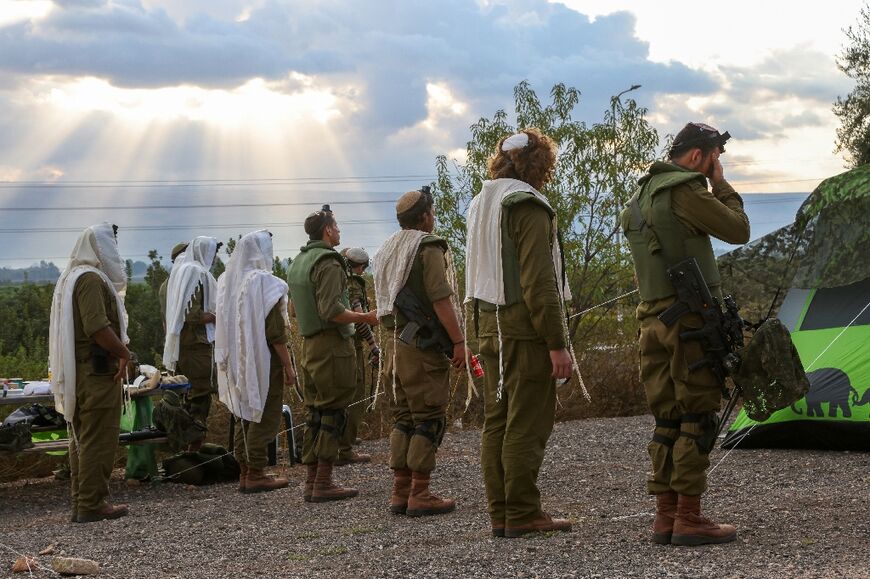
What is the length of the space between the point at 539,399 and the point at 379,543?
4.34 ft

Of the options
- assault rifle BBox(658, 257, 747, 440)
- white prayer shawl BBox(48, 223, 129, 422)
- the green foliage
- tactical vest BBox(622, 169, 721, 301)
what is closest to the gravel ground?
assault rifle BBox(658, 257, 747, 440)

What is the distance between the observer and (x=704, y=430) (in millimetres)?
5410

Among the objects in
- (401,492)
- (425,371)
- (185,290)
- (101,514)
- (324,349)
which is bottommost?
(101,514)

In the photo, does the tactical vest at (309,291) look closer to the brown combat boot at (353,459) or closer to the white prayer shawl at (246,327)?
the white prayer shawl at (246,327)

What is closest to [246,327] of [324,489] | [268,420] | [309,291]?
[268,420]

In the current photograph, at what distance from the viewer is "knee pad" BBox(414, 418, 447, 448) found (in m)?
7.20

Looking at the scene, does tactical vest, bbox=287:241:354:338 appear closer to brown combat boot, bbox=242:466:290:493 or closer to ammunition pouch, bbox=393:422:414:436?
ammunition pouch, bbox=393:422:414:436

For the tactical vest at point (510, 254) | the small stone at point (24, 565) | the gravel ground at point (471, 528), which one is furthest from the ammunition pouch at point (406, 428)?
the small stone at point (24, 565)

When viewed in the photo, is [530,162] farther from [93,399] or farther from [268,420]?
[268,420]

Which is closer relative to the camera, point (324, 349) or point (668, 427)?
point (668, 427)

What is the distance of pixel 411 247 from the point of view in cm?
718

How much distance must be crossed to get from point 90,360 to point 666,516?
4.35 m

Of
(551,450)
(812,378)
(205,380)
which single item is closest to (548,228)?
(812,378)

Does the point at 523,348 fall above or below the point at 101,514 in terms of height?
above
